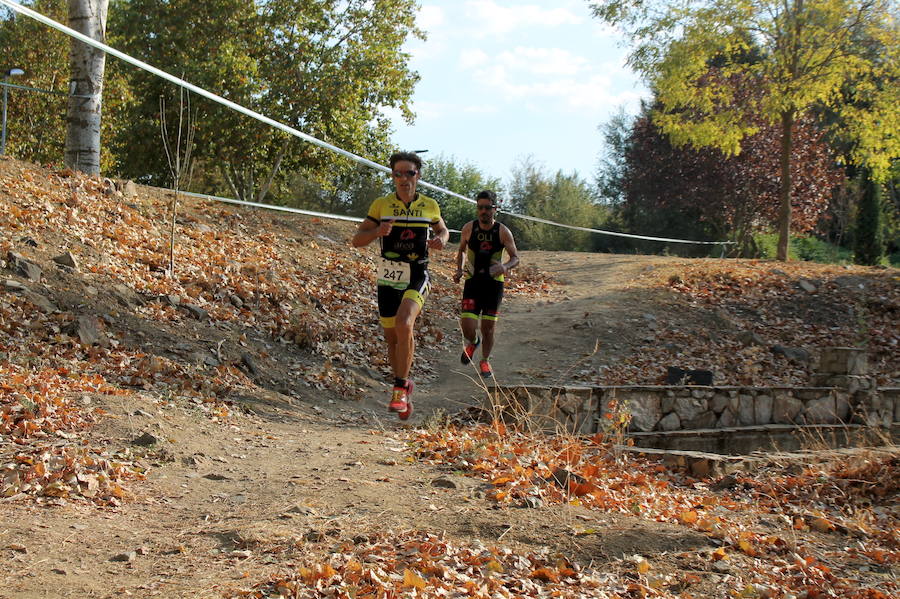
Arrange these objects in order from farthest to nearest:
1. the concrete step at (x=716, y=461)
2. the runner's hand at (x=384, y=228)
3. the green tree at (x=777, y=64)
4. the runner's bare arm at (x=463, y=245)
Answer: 1. the green tree at (x=777, y=64)
2. the runner's bare arm at (x=463, y=245)
3. the concrete step at (x=716, y=461)
4. the runner's hand at (x=384, y=228)

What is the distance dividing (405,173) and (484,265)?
275 cm

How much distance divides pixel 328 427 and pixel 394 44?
15.8m

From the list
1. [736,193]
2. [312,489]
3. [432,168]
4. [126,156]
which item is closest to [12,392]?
[312,489]

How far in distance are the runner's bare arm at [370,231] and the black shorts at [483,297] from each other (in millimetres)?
2668

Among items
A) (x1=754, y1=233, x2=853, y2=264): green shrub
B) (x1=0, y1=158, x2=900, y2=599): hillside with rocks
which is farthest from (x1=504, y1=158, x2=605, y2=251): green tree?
(x1=0, y1=158, x2=900, y2=599): hillside with rocks

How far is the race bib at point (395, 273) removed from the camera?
Answer: 6754 millimetres

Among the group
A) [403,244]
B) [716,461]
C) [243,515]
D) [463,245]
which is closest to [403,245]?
[403,244]

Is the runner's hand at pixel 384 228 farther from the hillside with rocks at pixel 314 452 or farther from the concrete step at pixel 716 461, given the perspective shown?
the concrete step at pixel 716 461

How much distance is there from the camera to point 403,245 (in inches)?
266

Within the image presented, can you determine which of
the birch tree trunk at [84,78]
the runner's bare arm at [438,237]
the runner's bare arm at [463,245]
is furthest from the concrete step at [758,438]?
the birch tree trunk at [84,78]

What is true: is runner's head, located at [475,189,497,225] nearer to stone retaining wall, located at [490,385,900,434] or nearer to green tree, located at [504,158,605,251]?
stone retaining wall, located at [490,385,900,434]

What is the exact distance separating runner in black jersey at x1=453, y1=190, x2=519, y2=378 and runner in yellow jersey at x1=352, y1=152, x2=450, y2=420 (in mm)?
2302

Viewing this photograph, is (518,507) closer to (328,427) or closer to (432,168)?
(328,427)

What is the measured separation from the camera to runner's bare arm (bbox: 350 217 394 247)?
6562 mm
